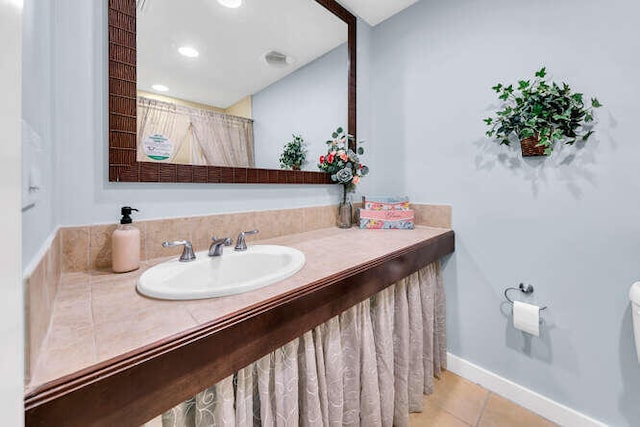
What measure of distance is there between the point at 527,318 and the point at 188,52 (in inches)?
74.3

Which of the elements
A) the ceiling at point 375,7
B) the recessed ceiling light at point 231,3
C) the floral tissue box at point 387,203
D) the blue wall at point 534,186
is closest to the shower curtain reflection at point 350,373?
the blue wall at point 534,186

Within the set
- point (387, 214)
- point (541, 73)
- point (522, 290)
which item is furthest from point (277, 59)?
point (522, 290)

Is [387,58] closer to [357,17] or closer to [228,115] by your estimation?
[357,17]

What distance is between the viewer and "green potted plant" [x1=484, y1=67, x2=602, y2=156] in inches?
45.6

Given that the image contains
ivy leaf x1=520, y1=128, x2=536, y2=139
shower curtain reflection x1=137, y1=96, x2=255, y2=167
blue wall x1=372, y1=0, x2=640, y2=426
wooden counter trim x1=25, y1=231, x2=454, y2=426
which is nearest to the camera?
wooden counter trim x1=25, y1=231, x2=454, y2=426

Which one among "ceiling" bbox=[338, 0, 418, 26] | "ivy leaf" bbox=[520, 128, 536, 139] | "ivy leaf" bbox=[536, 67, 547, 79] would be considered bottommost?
"ivy leaf" bbox=[520, 128, 536, 139]

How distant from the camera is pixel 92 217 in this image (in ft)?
2.93

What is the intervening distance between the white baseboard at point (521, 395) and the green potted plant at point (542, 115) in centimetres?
119

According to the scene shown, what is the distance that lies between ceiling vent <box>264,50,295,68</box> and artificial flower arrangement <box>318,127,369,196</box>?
0.49m

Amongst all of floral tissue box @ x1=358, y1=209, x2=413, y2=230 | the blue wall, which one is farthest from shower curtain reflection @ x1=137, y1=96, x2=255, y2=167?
the blue wall

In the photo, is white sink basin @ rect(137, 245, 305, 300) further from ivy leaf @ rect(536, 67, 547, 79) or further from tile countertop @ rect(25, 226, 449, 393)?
ivy leaf @ rect(536, 67, 547, 79)

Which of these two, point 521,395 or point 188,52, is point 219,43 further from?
point 521,395

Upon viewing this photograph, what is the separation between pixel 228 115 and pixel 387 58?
128cm

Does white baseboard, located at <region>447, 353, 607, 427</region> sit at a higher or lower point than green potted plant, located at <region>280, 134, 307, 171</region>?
lower
